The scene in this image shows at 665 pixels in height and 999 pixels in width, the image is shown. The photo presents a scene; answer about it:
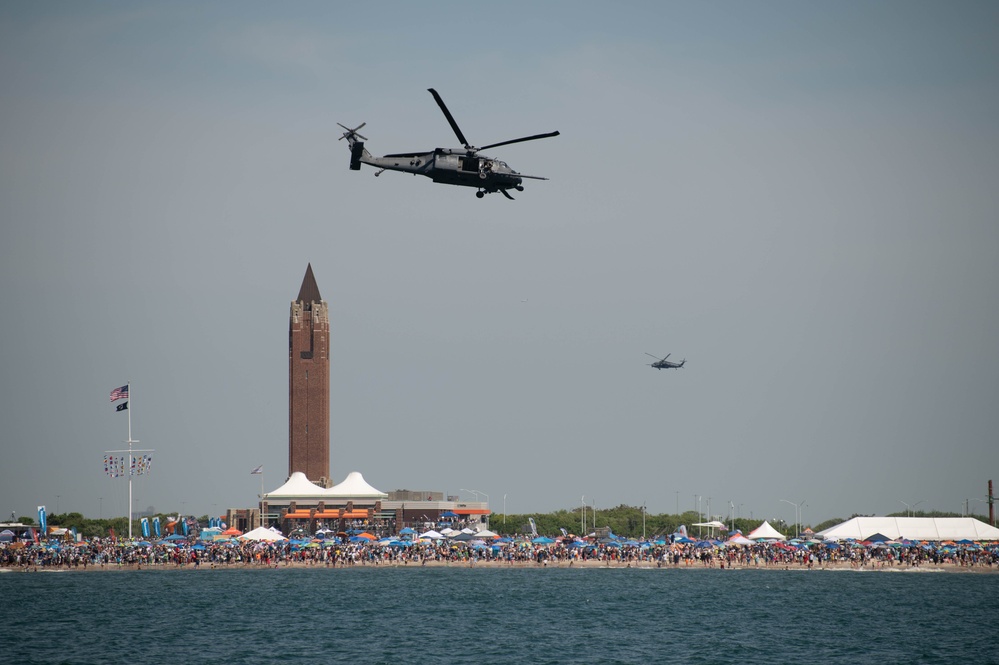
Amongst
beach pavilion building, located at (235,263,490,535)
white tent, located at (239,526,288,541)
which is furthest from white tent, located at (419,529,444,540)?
beach pavilion building, located at (235,263,490,535)

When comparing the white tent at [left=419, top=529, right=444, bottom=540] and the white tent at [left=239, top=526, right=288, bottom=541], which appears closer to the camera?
the white tent at [left=239, top=526, right=288, bottom=541]

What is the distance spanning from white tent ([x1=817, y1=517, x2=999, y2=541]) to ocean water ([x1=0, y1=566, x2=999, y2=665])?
881cm

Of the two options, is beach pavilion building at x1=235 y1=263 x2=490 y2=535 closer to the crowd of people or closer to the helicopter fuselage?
the crowd of people

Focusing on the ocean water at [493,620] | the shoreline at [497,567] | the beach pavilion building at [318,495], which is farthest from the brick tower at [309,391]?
the ocean water at [493,620]

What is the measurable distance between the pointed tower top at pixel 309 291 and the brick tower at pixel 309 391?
20.5 inches

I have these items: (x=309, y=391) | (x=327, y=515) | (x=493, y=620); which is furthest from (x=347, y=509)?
(x=493, y=620)

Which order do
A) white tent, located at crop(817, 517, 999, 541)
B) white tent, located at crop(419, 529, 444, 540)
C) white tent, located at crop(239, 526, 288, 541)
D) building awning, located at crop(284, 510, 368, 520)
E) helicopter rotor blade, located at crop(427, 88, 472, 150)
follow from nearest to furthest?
1. helicopter rotor blade, located at crop(427, 88, 472, 150)
2. white tent, located at crop(239, 526, 288, 541)
3. white tent, located at crop(419, 529, 444, 540)
4. white tent, located at crop(817, 517, 999, 541)
5. building awning, located at crop(284, 510, 368, 520)

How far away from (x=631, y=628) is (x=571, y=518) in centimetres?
9556

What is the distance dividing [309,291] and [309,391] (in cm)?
1356

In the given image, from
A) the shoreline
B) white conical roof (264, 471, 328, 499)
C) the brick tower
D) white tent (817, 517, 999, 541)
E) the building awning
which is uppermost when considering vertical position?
the brick tower

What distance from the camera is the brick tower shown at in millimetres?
162625

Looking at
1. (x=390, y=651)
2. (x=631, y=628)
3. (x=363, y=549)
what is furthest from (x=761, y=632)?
(x=363, y=549)

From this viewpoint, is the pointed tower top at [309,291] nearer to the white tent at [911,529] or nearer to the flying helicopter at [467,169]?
the white tent at [911,529]

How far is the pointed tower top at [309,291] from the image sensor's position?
16738 centimetres
